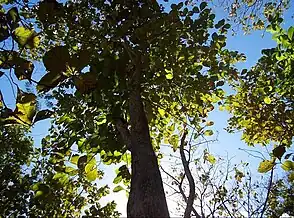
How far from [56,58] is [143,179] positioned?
46.9 inches

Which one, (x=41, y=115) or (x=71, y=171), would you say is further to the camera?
(x=71, y=171)

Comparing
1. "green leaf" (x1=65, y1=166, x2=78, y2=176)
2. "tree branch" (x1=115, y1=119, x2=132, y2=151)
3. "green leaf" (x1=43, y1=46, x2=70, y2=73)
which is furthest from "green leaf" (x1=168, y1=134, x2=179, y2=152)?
"green leaf" (x1=43, y1=46, x2=70, y2=73)

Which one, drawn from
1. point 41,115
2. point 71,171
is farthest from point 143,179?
point 41,115

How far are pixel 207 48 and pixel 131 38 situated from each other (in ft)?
2.39

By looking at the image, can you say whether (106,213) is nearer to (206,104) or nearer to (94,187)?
(94,187)

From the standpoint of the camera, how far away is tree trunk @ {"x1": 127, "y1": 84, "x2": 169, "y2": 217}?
1511 mm

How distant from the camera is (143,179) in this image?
5.50 feet

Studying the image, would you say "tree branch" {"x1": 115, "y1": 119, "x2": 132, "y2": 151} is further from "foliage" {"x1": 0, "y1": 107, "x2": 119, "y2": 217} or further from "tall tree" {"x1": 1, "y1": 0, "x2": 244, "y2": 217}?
"foliage" {"x1": 0, "y1": 107, "x2": 119, "y2": 217}

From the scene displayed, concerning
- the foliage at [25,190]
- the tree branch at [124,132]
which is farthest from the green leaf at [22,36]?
the foliage at [25,190]

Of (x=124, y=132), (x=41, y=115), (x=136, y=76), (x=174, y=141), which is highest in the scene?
(x=174, y=141)

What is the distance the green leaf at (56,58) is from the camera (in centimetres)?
61

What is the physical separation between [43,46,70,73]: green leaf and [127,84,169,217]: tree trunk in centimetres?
106

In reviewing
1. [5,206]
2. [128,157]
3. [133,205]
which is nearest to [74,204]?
[5,206]

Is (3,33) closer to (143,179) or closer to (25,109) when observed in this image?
(25,109)
